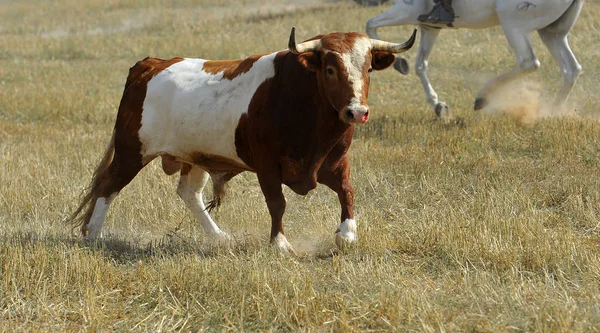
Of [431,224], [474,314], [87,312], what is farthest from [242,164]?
[474,314]

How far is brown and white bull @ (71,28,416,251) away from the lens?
22.1 ft

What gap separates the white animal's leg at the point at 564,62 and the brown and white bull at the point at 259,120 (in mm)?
6803

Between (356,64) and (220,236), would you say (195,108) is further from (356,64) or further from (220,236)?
(356,64)

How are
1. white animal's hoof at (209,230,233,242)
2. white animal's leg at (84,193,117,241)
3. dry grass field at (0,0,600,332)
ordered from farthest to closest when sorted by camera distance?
white animal's leg at (84,193,117,241) < white animal's hoof at (209,230,233,242) < dry grass field at (0,0,600,332)

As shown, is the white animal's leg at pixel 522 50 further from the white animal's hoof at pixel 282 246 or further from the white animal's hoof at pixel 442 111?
the white animal's hoof at pixel 282 246

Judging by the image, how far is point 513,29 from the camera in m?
13.1

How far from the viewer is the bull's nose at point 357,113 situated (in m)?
6.35

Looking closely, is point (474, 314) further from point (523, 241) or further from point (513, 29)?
point (513, 29)

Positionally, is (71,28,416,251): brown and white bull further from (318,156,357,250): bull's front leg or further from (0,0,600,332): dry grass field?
(0,0,600,332): dry grass field

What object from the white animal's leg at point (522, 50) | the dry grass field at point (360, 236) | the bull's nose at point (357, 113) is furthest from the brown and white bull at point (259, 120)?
the white animal's leg at point (522, 50)

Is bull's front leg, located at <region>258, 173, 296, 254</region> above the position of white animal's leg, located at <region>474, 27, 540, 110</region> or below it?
above

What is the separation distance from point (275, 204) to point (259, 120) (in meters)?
0.65

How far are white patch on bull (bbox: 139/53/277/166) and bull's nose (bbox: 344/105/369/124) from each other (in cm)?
102

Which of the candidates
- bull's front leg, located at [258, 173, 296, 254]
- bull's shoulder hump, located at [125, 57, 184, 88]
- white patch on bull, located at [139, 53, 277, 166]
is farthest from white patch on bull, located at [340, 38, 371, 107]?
bull's shoulder hump, located at [125, 57, 184, 88]
